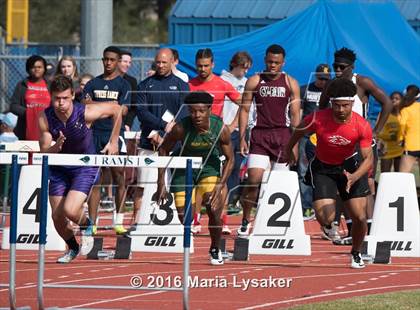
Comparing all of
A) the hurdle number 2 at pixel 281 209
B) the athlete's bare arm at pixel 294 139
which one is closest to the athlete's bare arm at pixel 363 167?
the athlete's bare arm at pixel 294 139

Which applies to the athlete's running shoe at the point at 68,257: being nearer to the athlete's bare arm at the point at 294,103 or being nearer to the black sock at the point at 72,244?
the black sock at the point at 72,244

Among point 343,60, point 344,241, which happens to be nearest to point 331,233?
point 344,241

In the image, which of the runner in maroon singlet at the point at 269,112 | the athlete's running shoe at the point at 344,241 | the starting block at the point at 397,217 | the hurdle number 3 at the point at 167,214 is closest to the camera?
the hurdle number 3 at the point at 167,214

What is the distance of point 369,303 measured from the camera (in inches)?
437

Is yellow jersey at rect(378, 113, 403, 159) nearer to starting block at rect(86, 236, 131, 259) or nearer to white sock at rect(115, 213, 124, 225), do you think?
white sock at rect(115, 213, 124, 225)

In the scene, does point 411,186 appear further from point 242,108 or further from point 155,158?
point 155,158

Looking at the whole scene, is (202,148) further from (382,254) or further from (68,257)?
(382,254)

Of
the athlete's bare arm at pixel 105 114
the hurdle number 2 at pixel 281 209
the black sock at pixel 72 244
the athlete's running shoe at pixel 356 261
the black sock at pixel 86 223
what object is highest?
the athlete's bare arm at pixel 105 114

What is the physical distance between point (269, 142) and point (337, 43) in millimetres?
5803

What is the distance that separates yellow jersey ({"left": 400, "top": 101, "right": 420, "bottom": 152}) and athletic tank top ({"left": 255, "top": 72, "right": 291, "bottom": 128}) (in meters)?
5.52

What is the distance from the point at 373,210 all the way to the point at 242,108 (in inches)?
76.8

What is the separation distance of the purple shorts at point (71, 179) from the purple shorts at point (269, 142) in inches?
118

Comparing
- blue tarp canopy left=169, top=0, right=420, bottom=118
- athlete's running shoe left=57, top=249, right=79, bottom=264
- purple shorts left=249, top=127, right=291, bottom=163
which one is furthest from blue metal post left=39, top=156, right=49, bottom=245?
blue tarp canopy left=169, top=0, right=420, bottom=118

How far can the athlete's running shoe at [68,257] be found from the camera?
13766mm
